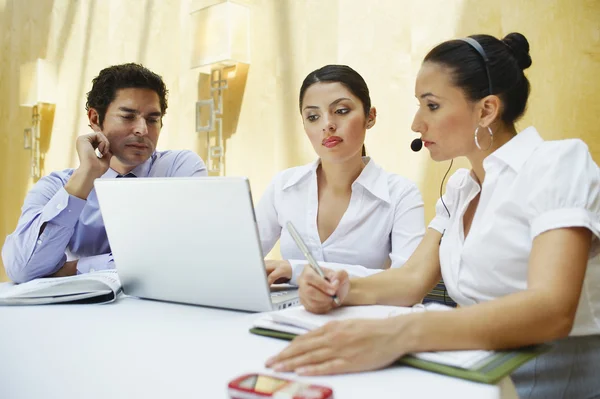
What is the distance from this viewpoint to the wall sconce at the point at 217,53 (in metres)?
3.21

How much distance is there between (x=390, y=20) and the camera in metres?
2.67

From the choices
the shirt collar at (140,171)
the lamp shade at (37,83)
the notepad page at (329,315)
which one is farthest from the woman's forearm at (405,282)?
the lamp shade at (37,83)

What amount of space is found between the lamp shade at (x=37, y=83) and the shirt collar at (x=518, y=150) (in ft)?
14.9

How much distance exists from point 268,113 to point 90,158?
5.26 ft

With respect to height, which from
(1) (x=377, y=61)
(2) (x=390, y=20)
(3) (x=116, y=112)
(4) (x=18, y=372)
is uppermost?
(2) (x=390, y=20)

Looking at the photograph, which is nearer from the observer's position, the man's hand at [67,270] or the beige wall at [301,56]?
the man's hand at [67,270]

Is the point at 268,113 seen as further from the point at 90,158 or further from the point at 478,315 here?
the point at 478,315

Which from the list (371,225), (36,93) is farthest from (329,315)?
(36,93)

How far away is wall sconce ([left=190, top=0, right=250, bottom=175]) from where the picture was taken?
321cm

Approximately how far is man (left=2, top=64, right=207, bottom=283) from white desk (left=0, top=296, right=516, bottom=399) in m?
0.53

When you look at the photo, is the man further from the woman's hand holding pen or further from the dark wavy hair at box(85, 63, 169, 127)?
the woman's hand holding pen

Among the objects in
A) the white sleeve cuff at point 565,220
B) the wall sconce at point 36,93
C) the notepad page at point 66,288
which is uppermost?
the wall sconce at point 36,93

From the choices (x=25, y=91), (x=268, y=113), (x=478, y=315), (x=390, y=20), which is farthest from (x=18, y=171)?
(x=478, y=315)

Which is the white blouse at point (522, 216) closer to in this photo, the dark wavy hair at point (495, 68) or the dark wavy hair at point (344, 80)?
the dark wavy hair at point (495, 68)
